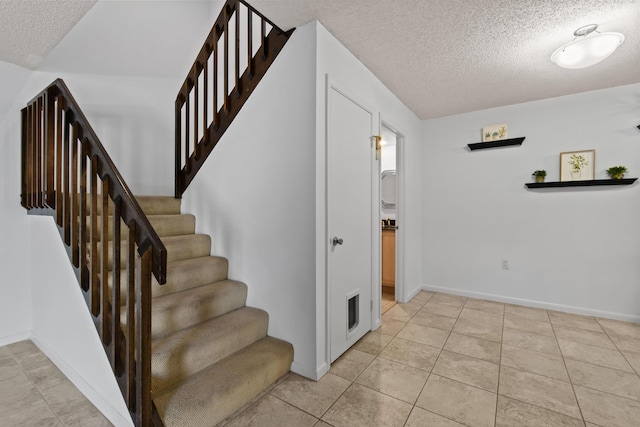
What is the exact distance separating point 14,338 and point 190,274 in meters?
2.04

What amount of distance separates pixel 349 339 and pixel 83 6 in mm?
3239

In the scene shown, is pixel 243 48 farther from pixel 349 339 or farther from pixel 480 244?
pixel 480 244

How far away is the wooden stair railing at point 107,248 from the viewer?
1.32 metres

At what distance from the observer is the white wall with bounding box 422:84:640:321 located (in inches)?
122

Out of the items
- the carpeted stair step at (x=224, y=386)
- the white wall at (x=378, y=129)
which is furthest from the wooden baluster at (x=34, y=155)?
the white wall at (x=378, y=129)

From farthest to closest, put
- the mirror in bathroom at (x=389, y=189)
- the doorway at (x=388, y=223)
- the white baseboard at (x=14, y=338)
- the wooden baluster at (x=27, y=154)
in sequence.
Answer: the mirror in bathroom at (x=389, y=189), the doorway at (x=388, y=223), the white baseboard at (x=14, y=338), the wooden baluster at (x=27, y=154)

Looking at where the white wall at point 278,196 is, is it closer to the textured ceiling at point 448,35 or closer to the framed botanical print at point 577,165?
the textured ceiling at point 448,35

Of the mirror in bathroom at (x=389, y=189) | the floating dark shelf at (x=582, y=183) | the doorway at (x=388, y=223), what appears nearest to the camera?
the floating dark shelf at (x=582, y=183)

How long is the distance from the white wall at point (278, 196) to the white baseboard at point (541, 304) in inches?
107

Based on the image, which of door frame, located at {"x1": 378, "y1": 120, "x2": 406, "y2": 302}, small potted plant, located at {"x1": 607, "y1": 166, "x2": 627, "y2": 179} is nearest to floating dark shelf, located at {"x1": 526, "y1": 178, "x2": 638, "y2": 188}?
small potted plant, located at {"x1": 607, "y1": 166, "x2": 627, "y2": 179}

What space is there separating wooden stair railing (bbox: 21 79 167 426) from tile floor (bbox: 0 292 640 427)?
0.53 meters

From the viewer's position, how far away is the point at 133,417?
4.56ft

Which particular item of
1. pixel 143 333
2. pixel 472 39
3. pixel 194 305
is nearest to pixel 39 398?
pixel 194 305

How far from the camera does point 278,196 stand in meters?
2.19
